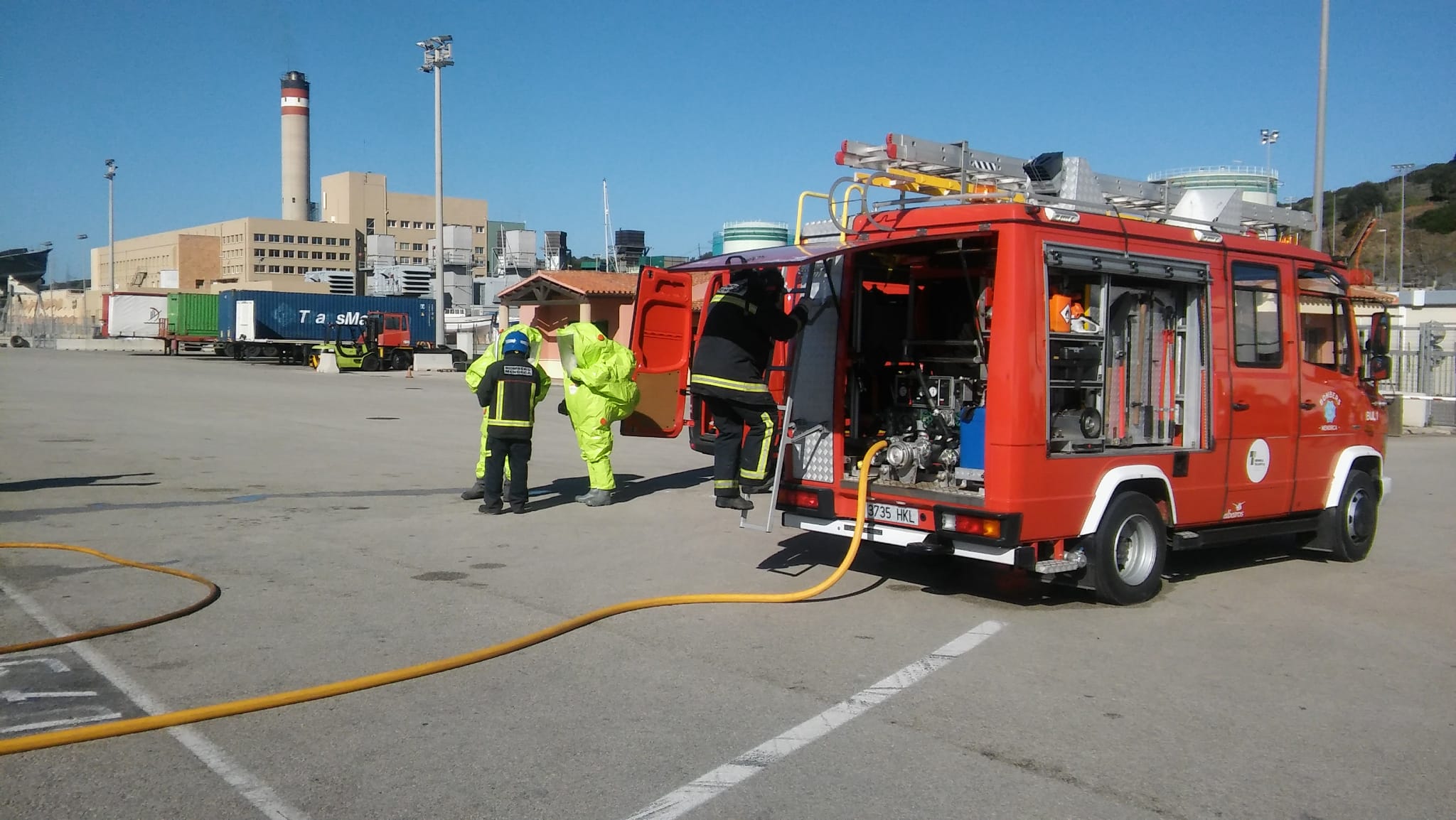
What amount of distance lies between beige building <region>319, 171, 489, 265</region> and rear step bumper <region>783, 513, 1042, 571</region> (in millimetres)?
114831

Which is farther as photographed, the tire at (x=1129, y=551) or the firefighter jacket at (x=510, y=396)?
the firefighter jacket at (x=510, y=396)

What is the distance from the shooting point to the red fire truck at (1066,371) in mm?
6785

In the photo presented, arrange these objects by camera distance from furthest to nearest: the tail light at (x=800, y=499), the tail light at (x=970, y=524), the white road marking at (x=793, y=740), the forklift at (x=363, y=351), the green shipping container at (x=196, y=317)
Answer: the green shipping container at (x=196, y=317)
the forklift at (x=363, y=351)
the tail light at (x=800, y=499)
the tail light at (x=970, y=524)
the white road marking at (x=793, y=740)

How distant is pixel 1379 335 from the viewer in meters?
9.12

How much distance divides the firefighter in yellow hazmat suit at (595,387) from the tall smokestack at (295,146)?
11368 centimetres

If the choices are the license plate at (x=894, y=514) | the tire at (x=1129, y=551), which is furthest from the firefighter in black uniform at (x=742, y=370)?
the tire at (x=1129, y=551)

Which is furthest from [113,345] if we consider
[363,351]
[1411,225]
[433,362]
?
[1411,225]

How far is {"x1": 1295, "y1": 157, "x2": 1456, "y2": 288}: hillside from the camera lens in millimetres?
62844

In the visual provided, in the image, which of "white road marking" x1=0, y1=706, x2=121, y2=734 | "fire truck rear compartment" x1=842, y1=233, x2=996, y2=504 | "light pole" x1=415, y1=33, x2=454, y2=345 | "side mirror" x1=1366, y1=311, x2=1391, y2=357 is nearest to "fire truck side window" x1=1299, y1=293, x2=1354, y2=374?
"side mirror" x1=1366, y1=311, x2=1391, y2=357

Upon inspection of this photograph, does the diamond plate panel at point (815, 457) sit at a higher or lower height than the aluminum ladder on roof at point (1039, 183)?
lower

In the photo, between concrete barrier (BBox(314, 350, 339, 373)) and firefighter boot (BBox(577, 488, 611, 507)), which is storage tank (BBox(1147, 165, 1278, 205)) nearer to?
firefighter boot (BBox(577, 488, 611, 507))

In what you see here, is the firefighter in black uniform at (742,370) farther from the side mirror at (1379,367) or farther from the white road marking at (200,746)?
the side mirror at (1379,367)

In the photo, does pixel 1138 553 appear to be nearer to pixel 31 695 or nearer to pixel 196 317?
pixel 31 695

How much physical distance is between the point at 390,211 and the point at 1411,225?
315ft
